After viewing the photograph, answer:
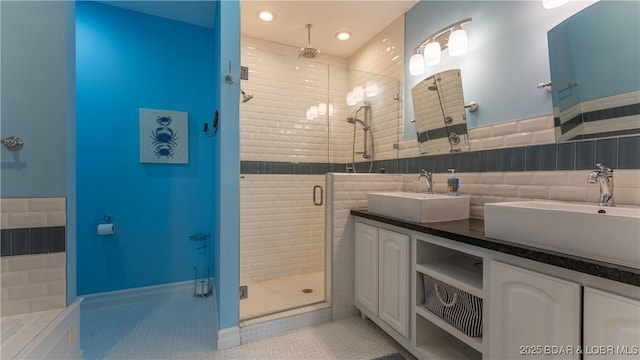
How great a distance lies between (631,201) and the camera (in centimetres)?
117

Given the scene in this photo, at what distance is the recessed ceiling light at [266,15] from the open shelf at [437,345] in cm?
274

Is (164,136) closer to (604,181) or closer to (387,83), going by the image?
(387,83)

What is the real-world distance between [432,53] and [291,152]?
1.55 m

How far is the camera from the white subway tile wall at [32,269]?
1.41 metres

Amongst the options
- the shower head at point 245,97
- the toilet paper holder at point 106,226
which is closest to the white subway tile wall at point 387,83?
the shower head at point 245,97

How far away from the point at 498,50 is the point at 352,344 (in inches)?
85.8

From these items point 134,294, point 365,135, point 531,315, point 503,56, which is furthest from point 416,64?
point 134,294

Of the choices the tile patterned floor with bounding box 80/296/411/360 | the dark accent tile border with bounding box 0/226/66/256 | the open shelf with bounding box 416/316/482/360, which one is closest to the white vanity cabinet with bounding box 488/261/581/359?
the open shelf with bounding box 416/316/482/360

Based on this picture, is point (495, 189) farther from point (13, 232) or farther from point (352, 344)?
point (13, 232)

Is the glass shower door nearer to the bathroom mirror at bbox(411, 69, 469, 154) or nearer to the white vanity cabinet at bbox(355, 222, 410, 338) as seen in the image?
the white vanity cabinet at bbox(355, 222, 410, 338)

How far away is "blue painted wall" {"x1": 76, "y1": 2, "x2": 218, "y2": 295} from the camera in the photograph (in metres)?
2.35

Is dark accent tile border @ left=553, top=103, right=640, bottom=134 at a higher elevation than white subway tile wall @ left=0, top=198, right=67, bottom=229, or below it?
higher

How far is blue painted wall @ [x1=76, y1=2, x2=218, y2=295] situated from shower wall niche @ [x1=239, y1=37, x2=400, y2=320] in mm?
452

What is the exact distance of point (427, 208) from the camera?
5.25 ft
